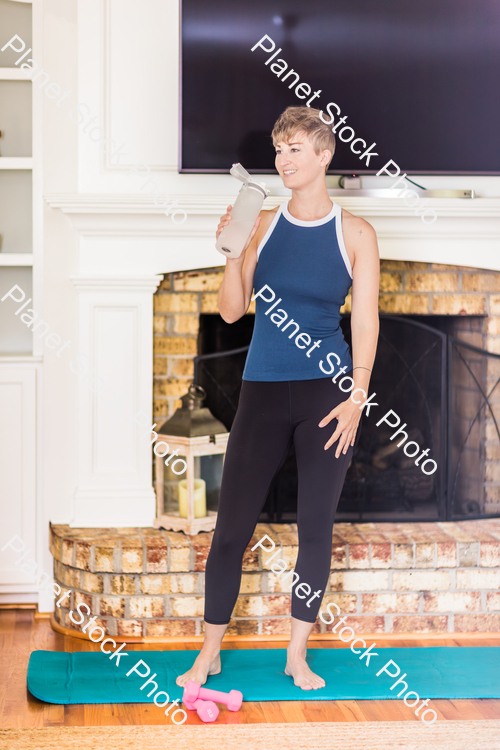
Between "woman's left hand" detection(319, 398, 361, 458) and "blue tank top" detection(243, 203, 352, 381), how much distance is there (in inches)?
3.7

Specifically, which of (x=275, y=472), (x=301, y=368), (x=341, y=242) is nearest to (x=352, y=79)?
(x=341, y=242)

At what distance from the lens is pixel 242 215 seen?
156 centimetres

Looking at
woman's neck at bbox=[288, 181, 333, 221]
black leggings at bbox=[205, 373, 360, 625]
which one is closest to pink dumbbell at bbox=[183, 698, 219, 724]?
black leggings at bbox=[205, 373, 360, 625]

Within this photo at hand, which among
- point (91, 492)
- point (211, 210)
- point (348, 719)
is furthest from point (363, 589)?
point (211, 210)

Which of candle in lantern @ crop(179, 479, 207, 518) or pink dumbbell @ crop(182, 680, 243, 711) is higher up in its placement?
candle in lantern @ crop(179, 479, 207, 518)

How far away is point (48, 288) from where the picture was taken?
2.20 metres

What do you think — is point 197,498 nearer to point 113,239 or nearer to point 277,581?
point 277,581

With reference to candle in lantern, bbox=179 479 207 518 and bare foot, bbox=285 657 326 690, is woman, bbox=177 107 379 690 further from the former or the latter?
candle in lantern, bbox=179 479 207 518

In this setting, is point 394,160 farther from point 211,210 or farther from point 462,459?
point 462,459

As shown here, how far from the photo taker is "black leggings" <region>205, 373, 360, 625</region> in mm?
1689

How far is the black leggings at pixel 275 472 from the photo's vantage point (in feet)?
5.54

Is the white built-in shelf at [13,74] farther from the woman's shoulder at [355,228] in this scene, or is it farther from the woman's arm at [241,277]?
Answer: the woman's shoulder at [355,228]

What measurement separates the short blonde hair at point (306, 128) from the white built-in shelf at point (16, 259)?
3.31 feet

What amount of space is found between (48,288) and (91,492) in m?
0.63
